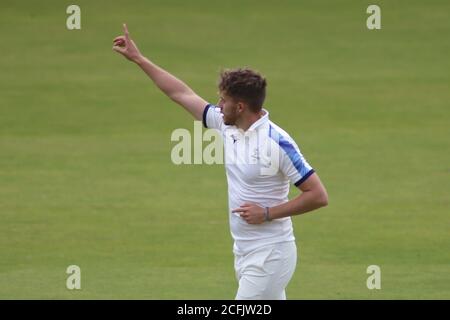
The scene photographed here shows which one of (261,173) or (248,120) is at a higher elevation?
(248,120)

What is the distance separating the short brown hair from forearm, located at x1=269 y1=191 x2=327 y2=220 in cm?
70

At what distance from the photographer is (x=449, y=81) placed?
76.7ft

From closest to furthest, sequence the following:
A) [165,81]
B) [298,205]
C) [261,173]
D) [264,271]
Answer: [298,205], [261,173], [264,271], [165,81]

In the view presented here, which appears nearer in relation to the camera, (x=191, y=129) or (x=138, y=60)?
(x=138, y=60)

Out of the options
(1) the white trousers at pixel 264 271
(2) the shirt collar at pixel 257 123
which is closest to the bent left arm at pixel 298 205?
(1) the white trousers at pixel 264 271

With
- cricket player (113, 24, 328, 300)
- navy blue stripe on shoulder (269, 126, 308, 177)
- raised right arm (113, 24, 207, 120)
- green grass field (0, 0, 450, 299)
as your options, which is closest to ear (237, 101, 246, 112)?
cricket player (113, 24, 328, 300)

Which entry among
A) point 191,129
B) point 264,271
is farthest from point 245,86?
point 191,129

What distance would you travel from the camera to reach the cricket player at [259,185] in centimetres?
801

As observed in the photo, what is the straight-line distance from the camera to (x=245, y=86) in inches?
316

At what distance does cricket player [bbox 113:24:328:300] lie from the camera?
801 cm

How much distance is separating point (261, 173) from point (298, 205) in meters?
0.36

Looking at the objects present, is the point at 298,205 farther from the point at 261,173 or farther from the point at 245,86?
A: the point at 245,86

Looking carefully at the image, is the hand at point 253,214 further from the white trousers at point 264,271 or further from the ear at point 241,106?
the ear at point 241,106

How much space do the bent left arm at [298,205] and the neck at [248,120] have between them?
22.1 inches
